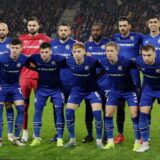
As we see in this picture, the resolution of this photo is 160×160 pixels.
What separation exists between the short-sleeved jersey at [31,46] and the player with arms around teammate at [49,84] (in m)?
0.82

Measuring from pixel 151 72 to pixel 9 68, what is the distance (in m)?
2.71

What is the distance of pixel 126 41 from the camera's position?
31.1ft

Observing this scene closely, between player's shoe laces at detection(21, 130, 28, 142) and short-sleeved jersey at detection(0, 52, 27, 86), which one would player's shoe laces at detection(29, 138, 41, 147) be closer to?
player's shoe laces at detection(21, 130, 28, 142)

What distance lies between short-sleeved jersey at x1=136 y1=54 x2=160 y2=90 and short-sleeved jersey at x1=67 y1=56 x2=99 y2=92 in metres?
0.87

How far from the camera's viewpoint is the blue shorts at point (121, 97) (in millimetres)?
8805

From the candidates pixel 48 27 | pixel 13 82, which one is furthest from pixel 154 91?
pixel 48 27

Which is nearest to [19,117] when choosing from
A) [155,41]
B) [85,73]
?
[85,73]

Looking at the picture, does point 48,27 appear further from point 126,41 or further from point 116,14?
point 126,41

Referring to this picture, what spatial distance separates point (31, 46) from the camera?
1012cm

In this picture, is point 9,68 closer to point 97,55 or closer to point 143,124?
point 97,55

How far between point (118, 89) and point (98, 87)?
523 mm

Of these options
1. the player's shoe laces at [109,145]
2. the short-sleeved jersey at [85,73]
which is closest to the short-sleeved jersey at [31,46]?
the short-sleeved jersey at [85,73]

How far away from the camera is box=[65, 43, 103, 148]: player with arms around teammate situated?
8.87 m

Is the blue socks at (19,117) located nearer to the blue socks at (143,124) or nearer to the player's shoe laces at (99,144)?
the player's shoe laces at (99,144)
